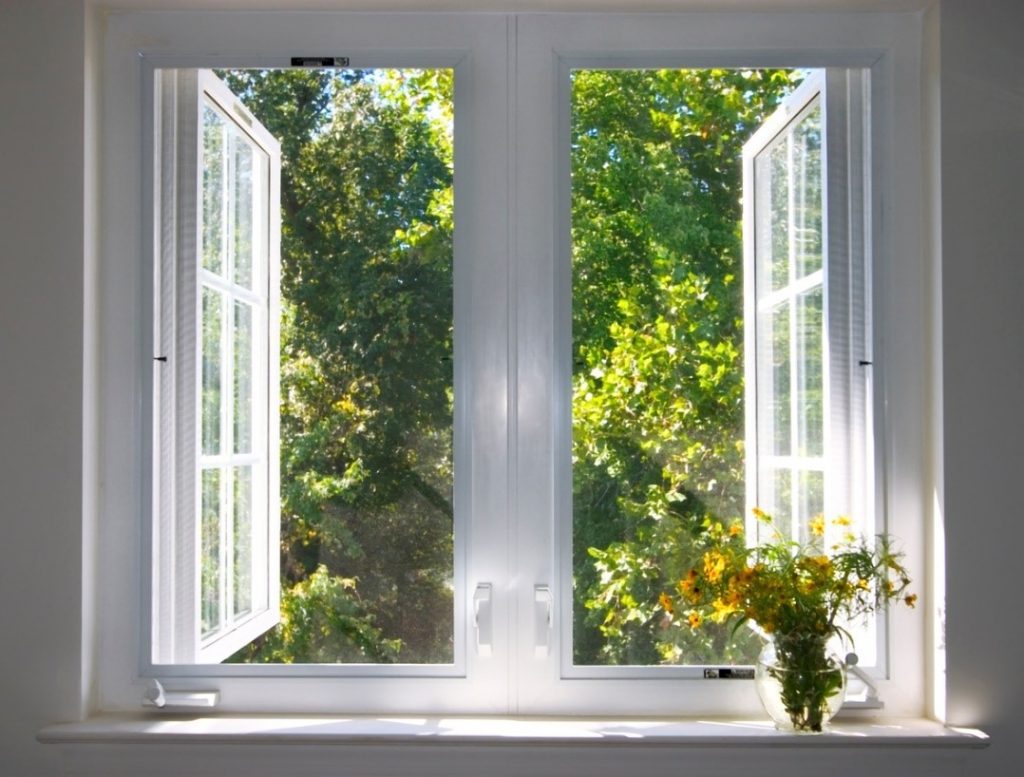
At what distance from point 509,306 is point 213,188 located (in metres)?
0.61

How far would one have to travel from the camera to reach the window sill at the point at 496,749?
84.5 inches

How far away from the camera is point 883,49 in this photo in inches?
91.3

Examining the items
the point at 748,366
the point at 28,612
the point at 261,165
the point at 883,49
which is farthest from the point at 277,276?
the point at 883,49

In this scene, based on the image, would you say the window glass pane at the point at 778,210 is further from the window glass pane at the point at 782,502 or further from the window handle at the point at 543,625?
the window handle at the point at 543,625

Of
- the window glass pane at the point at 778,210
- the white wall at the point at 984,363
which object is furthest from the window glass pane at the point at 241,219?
the white wall at the point at 984,363

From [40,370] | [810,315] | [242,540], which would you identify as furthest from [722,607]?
[40,370]

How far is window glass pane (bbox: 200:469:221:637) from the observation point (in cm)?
232

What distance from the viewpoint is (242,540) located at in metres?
2.33

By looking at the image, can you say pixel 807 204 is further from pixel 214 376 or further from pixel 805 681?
pixel 214 376

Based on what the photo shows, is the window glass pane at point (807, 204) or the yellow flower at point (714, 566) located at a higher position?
the window glass pane at point (807, 204)

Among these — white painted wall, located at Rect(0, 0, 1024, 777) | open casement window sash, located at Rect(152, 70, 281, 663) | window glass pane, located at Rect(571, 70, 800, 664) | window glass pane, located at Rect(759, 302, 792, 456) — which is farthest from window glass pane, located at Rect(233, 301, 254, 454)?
window glass pane, located at Rect(759, 302, 792, 456)

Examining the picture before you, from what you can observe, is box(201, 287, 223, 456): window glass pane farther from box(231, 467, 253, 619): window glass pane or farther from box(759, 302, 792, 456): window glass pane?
box(759, 302, 792, 456): window glass pane

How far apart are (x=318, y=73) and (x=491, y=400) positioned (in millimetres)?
705

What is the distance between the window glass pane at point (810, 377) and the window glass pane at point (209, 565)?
1.12 m
